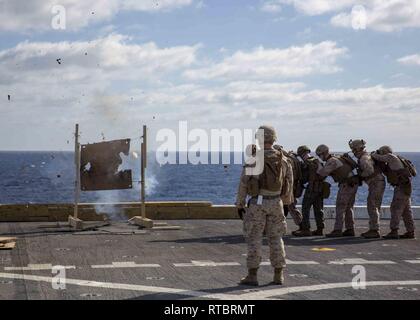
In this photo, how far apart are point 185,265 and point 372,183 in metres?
6.58

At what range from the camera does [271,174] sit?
32.7ft

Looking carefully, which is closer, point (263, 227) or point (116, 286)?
point (116, 286)

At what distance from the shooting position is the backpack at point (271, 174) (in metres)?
9.97

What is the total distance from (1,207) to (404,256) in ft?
36.7

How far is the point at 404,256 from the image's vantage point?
13227 mm

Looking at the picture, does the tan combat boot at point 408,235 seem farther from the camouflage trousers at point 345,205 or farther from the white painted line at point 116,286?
the white painted line at point 116,286

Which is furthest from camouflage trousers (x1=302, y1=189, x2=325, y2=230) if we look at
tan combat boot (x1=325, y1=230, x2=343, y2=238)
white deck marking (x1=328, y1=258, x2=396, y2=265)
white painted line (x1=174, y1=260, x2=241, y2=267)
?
white painted line (x1=174, y1=260, x2=241, y2=267)

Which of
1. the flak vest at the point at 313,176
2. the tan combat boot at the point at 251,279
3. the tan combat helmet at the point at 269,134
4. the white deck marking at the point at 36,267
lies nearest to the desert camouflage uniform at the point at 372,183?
the flak vest at the point at 313,176

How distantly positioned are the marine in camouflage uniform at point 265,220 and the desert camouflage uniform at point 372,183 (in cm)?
672

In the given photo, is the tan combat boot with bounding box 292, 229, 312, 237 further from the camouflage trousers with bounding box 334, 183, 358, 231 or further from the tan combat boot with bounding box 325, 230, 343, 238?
the camouflage trousers with bounding box 334, 183, 358, 231

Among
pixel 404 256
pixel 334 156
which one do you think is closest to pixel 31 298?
pixel 404 256

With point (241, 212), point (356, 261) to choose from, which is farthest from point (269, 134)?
point (356, 261)

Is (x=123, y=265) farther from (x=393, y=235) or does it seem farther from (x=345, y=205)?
(x=393, y=235)
